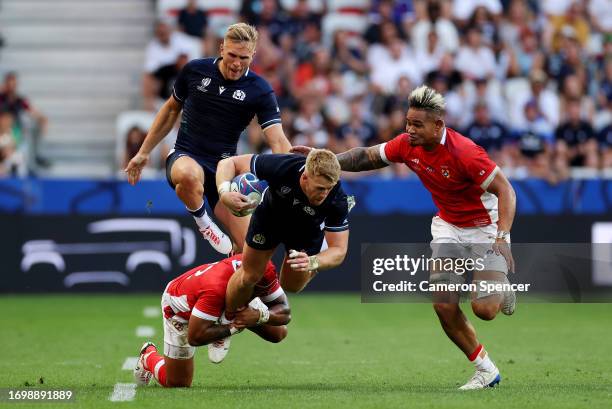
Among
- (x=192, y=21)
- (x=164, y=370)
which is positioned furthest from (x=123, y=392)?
(x=192, y=21)

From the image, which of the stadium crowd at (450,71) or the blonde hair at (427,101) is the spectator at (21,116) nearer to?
the stadium crowd at (450,71)

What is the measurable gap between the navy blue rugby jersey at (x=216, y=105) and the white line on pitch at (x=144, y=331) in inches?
133

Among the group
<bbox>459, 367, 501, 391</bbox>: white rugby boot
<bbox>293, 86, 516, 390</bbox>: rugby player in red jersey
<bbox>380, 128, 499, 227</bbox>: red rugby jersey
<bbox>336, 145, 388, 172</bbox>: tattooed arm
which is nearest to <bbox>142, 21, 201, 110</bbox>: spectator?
<bbox>336, 145, 388, 172</bbox>: tattooed arm

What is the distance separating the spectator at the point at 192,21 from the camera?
21.5 m

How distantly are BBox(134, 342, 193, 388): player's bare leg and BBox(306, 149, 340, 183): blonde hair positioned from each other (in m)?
2.17

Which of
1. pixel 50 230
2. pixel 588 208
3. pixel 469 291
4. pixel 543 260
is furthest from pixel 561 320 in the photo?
pixel 50 230

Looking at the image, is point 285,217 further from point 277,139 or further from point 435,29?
point 435,29

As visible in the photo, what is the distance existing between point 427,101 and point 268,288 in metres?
2.11

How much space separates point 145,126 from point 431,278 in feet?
36.3

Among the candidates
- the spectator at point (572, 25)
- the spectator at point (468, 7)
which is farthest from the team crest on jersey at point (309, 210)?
the spectator at point (572, 25)

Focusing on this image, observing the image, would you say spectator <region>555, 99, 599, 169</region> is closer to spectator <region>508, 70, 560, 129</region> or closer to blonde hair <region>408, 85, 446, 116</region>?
spectator <region>508, 70, 560, 129</region>

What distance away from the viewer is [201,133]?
11.4 metres

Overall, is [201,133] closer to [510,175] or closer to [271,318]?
[271,318]

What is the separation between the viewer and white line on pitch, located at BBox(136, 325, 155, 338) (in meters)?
14.0
